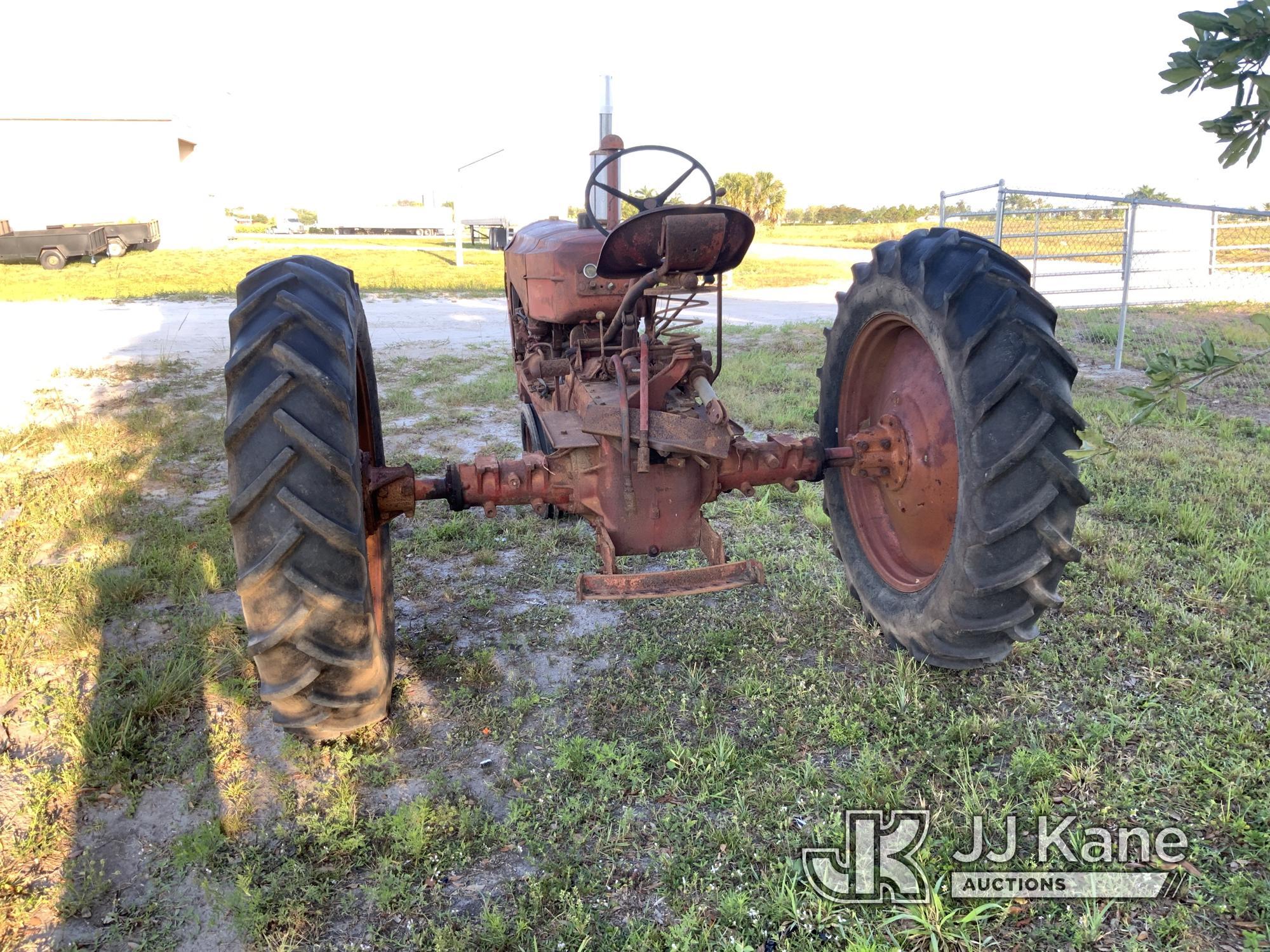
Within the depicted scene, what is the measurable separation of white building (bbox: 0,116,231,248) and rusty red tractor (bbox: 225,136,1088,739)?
114ft

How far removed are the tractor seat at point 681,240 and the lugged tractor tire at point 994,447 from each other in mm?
679

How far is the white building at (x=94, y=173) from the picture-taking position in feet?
97.0

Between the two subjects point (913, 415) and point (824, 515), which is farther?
point (824, 515)

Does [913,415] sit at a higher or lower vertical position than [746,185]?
lower

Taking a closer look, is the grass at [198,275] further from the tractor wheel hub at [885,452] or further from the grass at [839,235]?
the grass at [839,235]

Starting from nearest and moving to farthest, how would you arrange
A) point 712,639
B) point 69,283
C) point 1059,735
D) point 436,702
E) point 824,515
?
point 1059,735
point 436,702
point 712,639
point 824,515
point 69,283

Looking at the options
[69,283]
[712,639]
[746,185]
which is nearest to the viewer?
[712,639]

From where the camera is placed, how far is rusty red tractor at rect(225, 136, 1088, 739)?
2328 millimetres

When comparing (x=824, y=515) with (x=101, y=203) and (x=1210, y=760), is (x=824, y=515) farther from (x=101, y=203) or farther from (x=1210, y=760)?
(x=101, y=203)

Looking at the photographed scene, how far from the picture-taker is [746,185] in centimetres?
5184

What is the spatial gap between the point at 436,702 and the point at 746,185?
53.4m

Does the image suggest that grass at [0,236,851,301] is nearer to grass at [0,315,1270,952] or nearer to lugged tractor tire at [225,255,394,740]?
grass at [0,315,1270,952]

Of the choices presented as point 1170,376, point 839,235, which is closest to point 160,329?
point 1170,376

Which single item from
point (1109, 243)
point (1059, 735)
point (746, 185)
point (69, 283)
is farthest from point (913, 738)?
point (746, 185)
